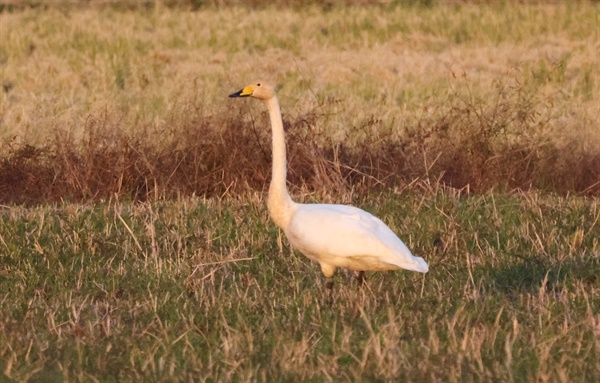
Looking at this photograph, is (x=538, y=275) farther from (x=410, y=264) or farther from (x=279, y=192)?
(x=279, y=192)

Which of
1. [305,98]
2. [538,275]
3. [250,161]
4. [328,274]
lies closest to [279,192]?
[328,274]

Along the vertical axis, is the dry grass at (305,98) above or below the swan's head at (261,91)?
below

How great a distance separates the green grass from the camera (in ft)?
15.9

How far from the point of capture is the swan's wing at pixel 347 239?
18.7 feet

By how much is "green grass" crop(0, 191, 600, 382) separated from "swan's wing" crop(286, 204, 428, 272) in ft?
0.69

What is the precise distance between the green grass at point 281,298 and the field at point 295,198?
0.02m

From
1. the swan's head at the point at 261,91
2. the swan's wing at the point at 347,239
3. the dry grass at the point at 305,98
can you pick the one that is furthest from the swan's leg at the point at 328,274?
the dry grass at the point at 305,98

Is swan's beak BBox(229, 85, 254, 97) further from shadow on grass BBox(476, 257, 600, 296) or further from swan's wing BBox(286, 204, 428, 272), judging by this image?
shadow on grass BBox(476, 257, 600, 296)

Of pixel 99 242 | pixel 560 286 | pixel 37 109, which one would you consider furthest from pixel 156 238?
A: pixel 37 109

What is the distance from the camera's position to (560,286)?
21.0 feet

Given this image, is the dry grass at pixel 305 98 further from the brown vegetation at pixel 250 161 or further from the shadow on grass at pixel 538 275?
the shadow on grass at pixel 538 275

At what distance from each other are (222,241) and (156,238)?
396 mm

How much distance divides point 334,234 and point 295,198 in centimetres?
359

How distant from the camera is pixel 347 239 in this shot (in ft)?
19.1
